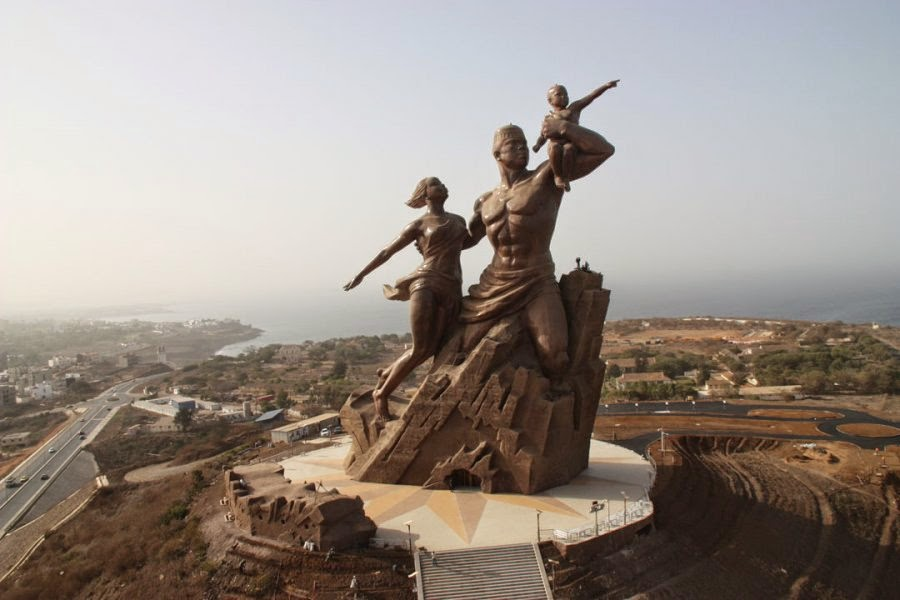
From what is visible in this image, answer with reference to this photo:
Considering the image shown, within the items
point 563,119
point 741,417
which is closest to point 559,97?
point 563,119

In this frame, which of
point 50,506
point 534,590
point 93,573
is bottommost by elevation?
point 50,506

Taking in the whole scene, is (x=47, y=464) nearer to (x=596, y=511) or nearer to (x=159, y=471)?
(x=159, y=471)

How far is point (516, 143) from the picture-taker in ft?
48.0

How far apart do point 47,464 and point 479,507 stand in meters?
27.0

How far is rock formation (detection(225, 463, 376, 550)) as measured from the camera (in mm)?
11828

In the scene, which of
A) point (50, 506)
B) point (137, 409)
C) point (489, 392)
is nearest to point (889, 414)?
point (489, 392)

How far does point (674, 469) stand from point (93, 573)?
1367 centimetres

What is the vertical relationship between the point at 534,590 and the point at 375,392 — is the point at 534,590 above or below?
below

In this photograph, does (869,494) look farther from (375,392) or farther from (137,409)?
(137,409)

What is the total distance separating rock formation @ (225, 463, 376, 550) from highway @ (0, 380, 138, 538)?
14051 mm

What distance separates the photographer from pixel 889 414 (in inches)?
1049

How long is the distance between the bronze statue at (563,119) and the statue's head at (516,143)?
0.61 metres

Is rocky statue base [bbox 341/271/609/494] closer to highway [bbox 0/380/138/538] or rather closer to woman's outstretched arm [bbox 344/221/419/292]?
woman's outstretched arm [bbox 344/221/419/292]

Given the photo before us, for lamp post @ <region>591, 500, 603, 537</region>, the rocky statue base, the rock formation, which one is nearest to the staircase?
lamp post @ <region>591, 500, 603, 537</region>
